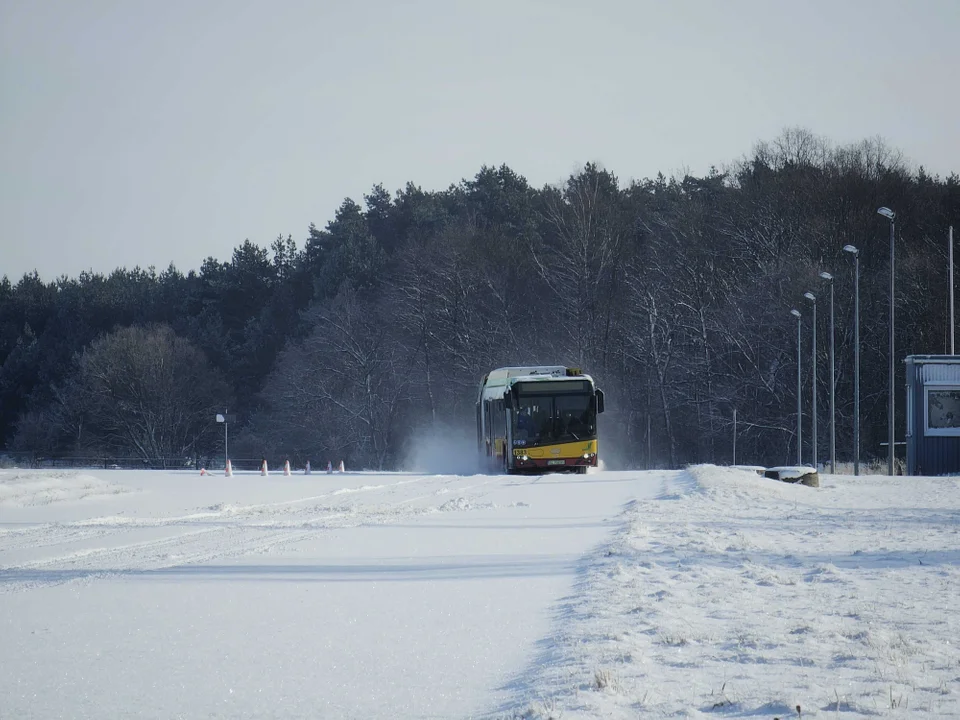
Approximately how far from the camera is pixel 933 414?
40.0 meters

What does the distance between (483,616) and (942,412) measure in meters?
33.1

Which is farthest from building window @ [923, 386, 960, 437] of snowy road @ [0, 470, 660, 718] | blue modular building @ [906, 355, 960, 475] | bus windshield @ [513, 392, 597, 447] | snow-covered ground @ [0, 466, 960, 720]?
snowy road @ [0, 470, 660, 718]

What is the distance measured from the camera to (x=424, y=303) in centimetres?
7650

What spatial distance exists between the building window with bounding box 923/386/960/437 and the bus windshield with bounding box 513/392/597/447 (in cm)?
1056

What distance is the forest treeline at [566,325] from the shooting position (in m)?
64.2

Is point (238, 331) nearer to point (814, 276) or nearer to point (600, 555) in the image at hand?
point (814, 276)

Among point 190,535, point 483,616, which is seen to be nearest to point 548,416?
point 190,535

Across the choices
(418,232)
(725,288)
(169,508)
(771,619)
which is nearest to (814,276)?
(725,288)

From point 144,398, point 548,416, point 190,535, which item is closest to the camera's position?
point 190,535

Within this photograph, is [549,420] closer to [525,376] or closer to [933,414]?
[525,376]

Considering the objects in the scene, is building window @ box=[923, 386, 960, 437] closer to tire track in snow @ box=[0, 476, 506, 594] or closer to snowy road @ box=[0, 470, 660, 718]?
Result: tire track in snow @ box=[0, 476, 506, 594]

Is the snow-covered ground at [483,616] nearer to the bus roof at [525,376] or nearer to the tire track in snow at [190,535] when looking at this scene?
the tire track in snow at [190,535]

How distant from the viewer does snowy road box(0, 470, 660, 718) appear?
7.33 metres

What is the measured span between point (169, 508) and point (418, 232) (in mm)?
69952
